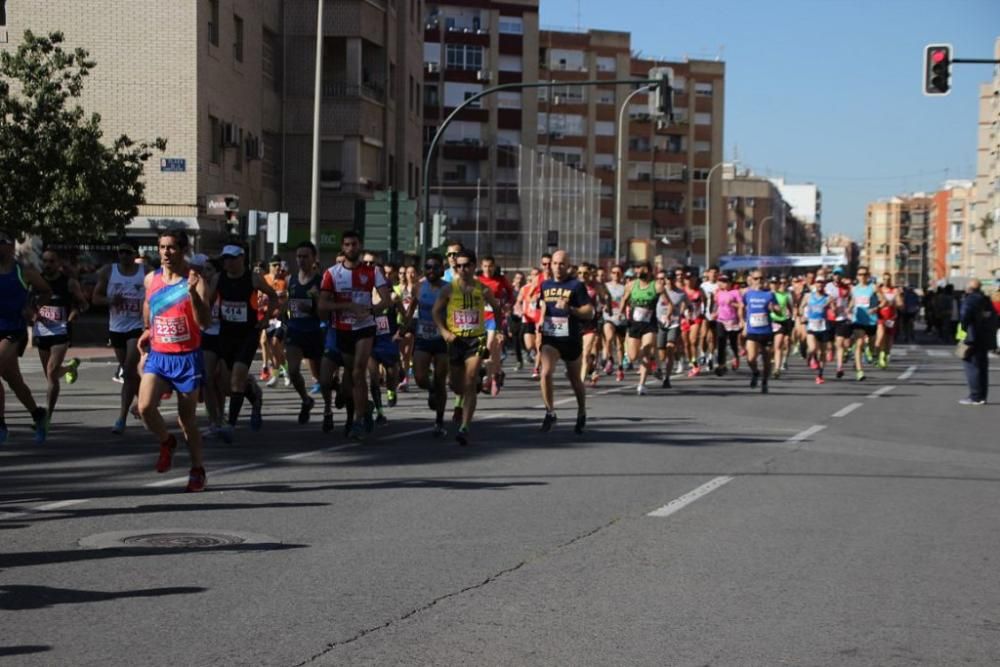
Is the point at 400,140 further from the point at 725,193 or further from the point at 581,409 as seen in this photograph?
the point at 725,193

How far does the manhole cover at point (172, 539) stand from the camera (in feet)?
28.0

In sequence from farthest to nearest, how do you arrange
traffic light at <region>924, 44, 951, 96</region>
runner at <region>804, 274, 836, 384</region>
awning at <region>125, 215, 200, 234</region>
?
awning at <region>125, 215, 200, 234</region> → runner at <region>804, 274, 836, 384</region> → traffic light at <region>924, 44, 951, 96</region>

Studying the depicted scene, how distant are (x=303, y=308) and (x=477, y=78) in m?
74.2

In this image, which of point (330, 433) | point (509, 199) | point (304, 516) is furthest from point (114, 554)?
point (509, 199)

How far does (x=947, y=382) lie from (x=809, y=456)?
15461 millimetres

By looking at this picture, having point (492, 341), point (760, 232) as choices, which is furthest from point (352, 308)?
point (760, 232)

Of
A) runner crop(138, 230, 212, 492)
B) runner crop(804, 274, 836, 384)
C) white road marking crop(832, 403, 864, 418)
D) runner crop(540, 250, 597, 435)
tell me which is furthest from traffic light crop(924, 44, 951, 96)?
runner crop(138, 230, 212, 492)

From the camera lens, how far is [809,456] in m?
14.6

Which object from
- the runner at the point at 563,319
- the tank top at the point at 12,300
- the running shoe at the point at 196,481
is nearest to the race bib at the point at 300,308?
the runner at the point at 563,319

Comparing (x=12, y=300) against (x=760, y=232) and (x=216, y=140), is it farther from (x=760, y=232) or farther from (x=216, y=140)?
(x=760, y=232)

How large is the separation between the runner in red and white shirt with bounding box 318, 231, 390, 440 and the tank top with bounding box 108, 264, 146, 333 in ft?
5.94

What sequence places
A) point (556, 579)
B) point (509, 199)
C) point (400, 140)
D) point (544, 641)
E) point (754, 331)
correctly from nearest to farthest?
point (544, 641) → point (556, 579) → point (754, 331) → point (400, 140) → point (509, 199)

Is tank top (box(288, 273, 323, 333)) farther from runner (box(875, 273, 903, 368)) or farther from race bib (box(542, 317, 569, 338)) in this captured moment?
A: runner (box(875, 273, 903, 368))

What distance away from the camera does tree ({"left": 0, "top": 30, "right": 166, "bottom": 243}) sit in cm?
3238
